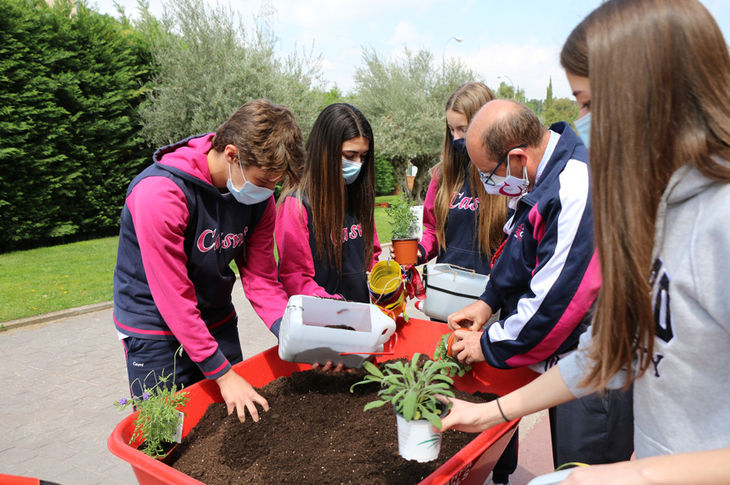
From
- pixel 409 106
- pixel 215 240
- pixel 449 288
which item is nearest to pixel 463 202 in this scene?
pixel 449 288

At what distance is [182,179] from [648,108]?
152cm

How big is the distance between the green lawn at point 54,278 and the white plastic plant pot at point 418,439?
487 cm

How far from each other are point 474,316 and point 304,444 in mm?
936

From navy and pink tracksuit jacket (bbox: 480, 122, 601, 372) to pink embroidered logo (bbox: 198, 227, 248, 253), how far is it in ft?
3.59

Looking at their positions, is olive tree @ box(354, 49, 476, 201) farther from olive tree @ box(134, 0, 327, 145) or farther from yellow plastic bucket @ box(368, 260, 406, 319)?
yellow plastic bucket @ box(368, 260, 406, 319)

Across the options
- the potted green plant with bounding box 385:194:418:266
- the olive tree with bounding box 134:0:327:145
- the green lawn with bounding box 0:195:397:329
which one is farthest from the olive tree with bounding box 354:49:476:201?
the potted green plant with bounding box 385:194:418:266

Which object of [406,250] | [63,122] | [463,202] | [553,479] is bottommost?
[553,479]

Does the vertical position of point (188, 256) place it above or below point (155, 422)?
above

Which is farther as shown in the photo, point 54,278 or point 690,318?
point 54,278

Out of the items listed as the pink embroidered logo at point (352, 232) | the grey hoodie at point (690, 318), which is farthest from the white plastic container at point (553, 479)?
the pink embroidered logo at point (352, 232)

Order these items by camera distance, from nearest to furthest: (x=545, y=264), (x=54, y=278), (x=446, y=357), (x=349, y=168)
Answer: (x=545, y=264) < (x=446, y=357) < (x=349, y=168) < (x=54, y=278)

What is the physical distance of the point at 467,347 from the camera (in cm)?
201

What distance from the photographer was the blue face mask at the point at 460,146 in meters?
2.98

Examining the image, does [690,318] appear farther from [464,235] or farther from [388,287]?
[464,235]
